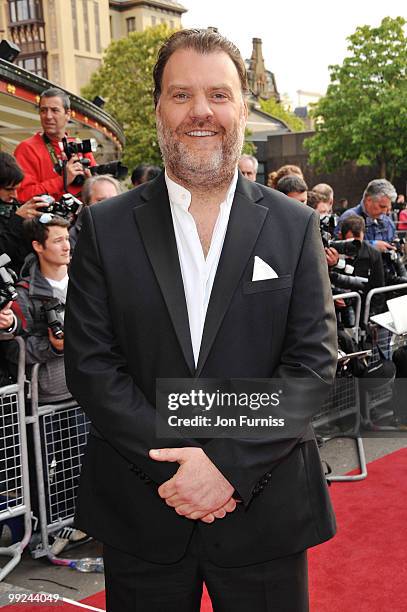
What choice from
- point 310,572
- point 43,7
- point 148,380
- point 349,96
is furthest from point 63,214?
point 43,7

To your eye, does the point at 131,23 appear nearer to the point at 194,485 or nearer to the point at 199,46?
the point at 199,46

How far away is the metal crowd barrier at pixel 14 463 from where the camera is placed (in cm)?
360

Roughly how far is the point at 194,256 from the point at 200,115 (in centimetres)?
37

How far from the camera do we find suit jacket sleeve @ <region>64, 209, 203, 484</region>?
5.83ft

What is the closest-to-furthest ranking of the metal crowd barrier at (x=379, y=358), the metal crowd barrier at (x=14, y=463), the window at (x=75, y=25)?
the metal crowd barrier at (x=14, y=463) < the metal crowd barrier at (x=379, y=358) < the window at (x=75, y=25)

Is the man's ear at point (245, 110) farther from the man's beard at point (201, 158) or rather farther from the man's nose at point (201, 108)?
the man's nose at point (201, 108)

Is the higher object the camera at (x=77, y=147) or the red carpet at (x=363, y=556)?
the camera at (x=77, y=147)

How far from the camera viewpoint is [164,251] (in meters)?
1.88

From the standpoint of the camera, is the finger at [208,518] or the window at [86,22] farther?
the window at [86,22]

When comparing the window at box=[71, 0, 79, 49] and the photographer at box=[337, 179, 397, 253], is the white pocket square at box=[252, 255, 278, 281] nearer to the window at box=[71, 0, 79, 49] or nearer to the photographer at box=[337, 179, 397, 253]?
the photographer at box=[337, 179, 397, 253]

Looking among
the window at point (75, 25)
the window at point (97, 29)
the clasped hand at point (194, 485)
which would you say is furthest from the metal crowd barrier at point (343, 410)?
the window at point (97, 29)

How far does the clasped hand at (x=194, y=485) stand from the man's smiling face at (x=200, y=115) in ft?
2.35

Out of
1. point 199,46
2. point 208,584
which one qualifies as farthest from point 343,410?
point 199,46

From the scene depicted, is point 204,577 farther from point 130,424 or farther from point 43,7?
point 43,7
